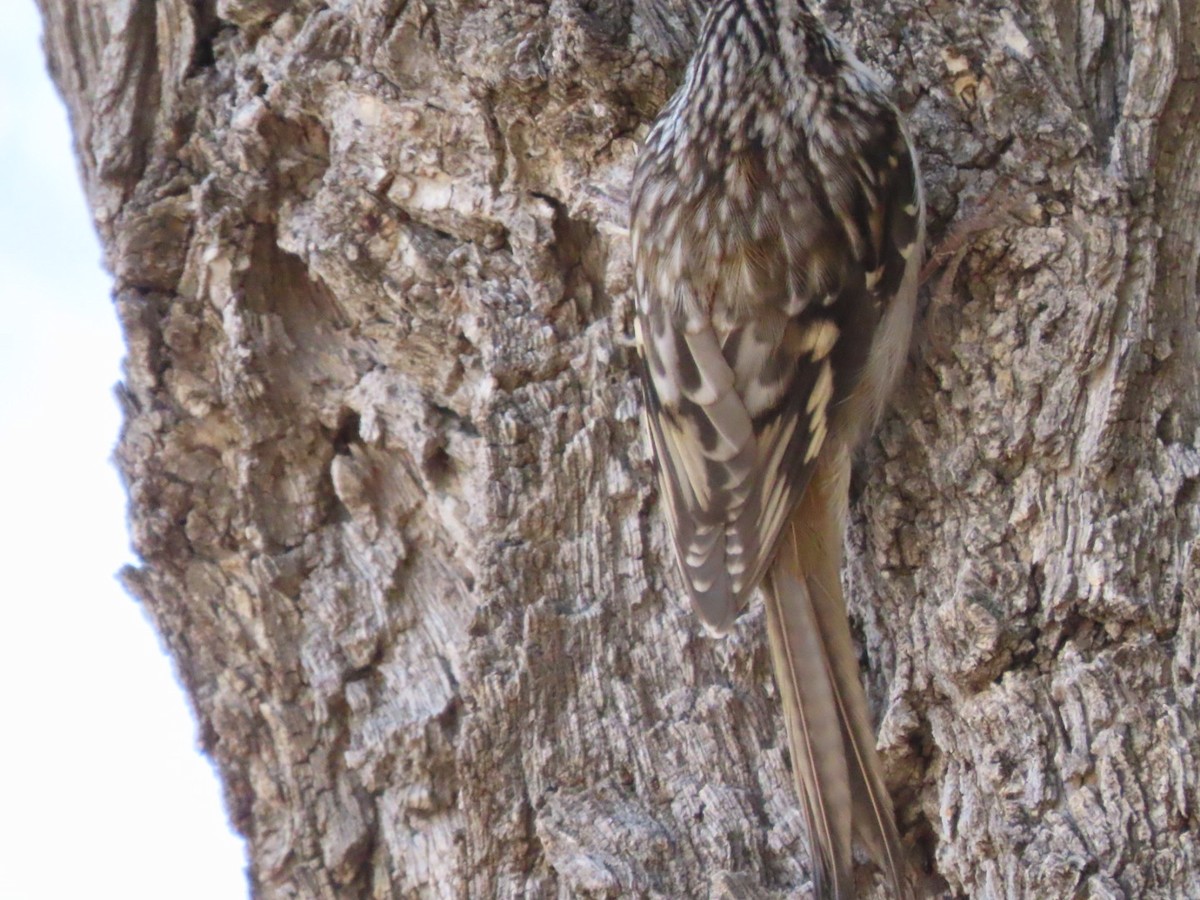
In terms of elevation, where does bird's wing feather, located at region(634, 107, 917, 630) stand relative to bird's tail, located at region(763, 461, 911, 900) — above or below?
above

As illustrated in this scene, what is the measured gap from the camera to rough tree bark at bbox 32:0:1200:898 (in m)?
1.47

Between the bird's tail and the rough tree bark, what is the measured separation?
62 millimetres

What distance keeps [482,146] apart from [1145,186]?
907 millimetres

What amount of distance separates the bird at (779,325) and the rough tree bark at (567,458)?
2.5 inches

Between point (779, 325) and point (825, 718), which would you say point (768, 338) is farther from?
point (825, 718)

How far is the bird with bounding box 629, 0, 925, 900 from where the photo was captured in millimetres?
1614

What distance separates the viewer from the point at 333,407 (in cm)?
206

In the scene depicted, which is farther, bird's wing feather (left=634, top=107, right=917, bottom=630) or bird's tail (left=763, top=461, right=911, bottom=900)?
bird's wing feather (left=634, top=107, right=917, bottom=630)

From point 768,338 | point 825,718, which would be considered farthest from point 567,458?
point 825,718

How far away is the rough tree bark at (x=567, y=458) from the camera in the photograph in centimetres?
147

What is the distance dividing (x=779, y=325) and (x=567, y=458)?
0.35 m

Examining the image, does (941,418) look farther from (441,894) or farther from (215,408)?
(215,408)

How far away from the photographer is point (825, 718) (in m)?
1.52

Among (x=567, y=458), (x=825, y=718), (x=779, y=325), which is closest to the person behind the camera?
(x=825, y=718)
